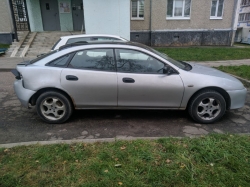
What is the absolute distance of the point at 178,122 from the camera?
3.87 metres

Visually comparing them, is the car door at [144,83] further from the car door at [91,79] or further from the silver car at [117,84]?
the car door at [91,79]

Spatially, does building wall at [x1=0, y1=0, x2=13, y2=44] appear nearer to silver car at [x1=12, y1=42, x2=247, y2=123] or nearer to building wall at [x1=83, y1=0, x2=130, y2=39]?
building wall at [x1=83, y1=0, x2=130, y2=39]

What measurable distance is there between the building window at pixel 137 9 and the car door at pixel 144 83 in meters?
13.6

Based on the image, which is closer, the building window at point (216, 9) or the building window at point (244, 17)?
the building window at point (216, 9)

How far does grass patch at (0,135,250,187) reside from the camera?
2289 millimetres

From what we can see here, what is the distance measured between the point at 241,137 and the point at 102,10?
11301 mm

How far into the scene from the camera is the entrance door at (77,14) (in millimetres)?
15844

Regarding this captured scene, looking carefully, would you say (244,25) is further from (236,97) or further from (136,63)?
(136,63)

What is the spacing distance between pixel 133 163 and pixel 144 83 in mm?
1504

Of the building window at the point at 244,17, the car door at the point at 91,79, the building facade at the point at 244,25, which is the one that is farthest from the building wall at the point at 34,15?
the building window at the point at 244,17

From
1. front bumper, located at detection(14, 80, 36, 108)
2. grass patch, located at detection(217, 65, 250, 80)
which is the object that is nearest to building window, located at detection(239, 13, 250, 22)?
grass patch, located at detection(217, 65, 250, 80)

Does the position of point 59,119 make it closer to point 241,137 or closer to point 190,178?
point 190,178

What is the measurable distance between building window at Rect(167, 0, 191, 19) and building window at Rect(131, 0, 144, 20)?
7.08 feet

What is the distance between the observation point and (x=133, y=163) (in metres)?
2.55
